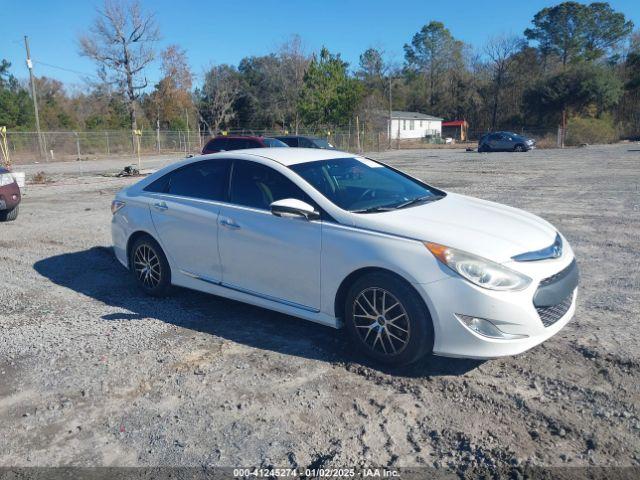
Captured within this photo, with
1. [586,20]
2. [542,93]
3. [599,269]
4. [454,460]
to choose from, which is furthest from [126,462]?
[586,20]

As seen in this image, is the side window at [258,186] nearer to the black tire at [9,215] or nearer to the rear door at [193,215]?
Answer: the rear door at [193,215]

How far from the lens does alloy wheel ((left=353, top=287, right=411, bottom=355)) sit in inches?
156

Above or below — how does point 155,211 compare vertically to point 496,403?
above

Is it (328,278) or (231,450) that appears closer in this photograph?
(231,450)

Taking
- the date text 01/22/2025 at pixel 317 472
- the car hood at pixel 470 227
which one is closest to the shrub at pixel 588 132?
the car hood at pixel 470 227

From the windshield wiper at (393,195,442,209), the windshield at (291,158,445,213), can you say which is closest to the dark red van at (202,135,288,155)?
the windshield at (291,158,445,213)

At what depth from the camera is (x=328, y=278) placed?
4289 mm

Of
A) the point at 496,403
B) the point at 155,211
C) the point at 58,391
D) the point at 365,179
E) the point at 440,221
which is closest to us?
the point at 496,403

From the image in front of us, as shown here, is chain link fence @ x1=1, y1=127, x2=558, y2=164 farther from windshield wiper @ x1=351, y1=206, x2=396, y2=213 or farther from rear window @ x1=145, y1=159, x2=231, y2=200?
windshield wiper @ x1=351, y1=206, x2=396, y2=213

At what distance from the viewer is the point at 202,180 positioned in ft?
18.0

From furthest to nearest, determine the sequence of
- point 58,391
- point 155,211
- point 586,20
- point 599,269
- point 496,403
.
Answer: point 586,20 < point 599,269 < point 155,211 < point 58,391 < point 496,403

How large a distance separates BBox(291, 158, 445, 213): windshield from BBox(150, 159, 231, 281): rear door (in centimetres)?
91

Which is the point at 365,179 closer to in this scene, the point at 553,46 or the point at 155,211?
the point at 155,211

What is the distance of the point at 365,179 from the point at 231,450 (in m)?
2.81
